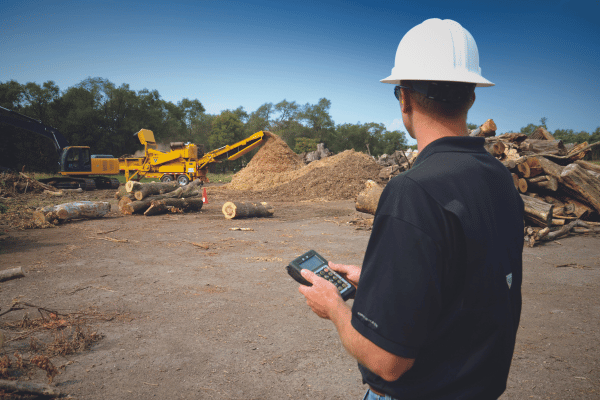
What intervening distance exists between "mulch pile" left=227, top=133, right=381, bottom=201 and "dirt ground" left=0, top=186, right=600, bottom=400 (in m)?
11.3

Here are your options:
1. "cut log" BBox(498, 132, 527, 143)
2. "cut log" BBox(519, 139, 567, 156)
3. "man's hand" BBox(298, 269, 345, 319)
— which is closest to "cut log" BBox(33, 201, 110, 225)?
"man's hand" BBox(298, 269, 345, 319)

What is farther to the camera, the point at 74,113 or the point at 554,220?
the point at 74,113

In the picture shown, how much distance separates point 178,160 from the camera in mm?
24297

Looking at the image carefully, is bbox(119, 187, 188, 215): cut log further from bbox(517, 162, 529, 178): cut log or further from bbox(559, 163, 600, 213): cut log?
bbox(559, 163, 600, 213): cut log

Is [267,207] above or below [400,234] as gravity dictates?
below

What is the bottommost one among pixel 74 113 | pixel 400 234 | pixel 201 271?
pixel 201 271

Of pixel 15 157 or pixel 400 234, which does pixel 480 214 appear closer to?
pixel 400 234

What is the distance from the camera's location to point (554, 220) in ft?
29.8

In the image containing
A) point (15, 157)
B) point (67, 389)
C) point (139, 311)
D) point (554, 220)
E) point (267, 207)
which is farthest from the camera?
point (15, 157)

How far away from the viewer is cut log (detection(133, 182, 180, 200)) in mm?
12961

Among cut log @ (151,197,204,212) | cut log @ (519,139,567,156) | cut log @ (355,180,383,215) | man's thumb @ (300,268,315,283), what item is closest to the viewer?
man's thumb @ (300,268,315,283)

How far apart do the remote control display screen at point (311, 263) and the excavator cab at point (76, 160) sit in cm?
2480

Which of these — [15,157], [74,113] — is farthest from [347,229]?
[74,113]

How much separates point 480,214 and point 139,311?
458 cm
